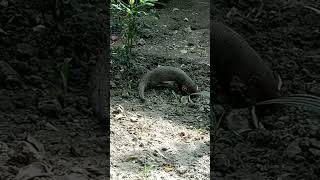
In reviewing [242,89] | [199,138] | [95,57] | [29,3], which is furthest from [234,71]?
[29,3]

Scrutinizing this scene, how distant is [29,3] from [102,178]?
5.02 feet

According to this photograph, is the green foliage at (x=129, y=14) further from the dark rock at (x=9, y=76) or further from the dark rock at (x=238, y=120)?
the dark rock at (x=238, y=120)

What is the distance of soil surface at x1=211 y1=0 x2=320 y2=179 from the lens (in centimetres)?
257

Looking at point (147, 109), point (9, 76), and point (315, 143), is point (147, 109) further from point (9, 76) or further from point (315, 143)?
point (315, 143)

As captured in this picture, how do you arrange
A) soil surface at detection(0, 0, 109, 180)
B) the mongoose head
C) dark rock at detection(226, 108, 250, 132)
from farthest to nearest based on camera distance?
the mongoose head → dark rock at detection(226, 108, 250, 132) → soil surface at detection(0, 0, 109, 180)

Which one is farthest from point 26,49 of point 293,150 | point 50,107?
point 293,150

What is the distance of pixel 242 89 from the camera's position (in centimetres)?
303

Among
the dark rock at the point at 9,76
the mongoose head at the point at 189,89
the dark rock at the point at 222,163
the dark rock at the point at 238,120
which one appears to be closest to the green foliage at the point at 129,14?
the mongoose head at the point at 189,89

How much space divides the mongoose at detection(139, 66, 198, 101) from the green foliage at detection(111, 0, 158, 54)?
0.26 meters

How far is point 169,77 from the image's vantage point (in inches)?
128

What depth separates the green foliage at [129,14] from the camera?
131 inches

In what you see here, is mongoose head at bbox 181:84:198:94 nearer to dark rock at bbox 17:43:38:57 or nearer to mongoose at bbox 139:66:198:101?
mongoose at bbox 139:66:198:101

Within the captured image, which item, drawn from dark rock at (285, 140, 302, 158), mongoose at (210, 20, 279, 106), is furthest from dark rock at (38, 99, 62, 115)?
dark rock at (285, 140, 302, 158)

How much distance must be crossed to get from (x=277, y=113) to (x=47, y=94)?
3.41ft
